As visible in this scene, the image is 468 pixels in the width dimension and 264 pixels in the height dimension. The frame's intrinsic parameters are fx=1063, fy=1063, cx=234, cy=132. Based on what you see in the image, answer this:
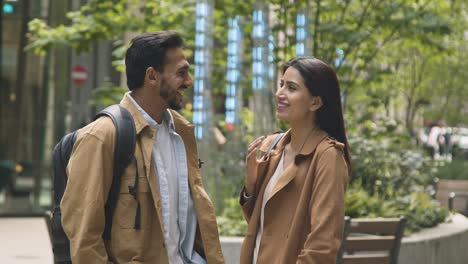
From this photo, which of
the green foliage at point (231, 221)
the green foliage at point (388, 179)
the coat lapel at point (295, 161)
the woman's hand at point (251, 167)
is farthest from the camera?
the green foliage at point (388, 179)

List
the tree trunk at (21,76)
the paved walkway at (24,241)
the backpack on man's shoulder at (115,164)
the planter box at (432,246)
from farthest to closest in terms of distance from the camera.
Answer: the tree trunk at (21,76) < the paved walkway at (24,241) < the planter box at (432,246) < the backpack on man's shoulder at (115,164)

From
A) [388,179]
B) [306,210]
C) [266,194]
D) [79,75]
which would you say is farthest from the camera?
[79,75]

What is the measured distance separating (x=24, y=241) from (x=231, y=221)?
21.1ft

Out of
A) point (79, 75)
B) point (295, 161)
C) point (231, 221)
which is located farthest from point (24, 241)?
point (295, 161)

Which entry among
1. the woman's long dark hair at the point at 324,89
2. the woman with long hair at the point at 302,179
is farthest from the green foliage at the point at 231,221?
the woman's long dark hair at the point at 324,89

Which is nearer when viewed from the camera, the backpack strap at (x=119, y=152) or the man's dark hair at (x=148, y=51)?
the backpack strap at (x=119, y=152)

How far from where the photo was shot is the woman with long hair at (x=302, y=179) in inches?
183

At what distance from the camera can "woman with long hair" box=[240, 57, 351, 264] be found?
4.65m

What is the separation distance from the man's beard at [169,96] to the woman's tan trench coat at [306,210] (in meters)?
0.64

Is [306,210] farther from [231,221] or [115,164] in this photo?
[231,221]

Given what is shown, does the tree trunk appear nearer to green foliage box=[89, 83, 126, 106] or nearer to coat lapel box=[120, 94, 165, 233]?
green foliage box=[89, 83, 126, 106]

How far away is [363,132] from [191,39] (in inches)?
124

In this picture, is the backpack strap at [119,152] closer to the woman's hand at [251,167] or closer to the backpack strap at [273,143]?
the woman's hand at [251,167]

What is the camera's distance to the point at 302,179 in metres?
4.85
